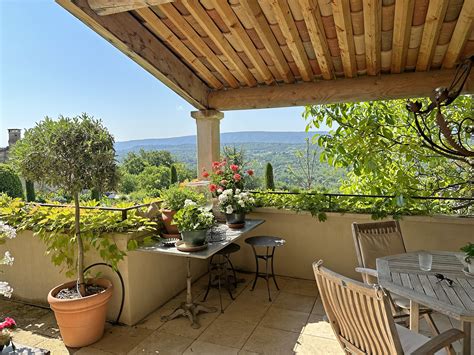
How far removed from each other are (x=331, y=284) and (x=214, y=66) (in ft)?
9.10

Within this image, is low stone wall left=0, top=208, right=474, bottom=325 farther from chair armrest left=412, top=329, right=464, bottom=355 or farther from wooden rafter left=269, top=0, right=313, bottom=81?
chair armrest left=412, top=329, right=464, bottom=355

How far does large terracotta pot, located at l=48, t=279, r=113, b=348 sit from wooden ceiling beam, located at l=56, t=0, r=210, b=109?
2.19 metres

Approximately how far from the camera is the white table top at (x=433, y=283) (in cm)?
160

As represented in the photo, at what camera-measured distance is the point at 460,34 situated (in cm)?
255

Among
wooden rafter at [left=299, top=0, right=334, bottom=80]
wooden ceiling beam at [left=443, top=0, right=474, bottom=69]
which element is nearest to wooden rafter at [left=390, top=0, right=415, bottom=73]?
wooden ceiling beam at [left=443, top=0, right=474, bottom=69]

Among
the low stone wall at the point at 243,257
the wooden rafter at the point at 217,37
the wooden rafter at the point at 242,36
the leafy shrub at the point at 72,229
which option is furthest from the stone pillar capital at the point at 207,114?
the leafy shrub at the point at 72,229

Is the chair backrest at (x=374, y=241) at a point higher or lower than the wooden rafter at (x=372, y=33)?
lower

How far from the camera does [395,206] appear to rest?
3479mm

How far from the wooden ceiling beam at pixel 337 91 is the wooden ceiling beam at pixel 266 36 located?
24cm

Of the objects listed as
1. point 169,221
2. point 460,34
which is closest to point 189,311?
point 169,221

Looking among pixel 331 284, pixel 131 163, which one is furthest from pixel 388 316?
pixel 131 163

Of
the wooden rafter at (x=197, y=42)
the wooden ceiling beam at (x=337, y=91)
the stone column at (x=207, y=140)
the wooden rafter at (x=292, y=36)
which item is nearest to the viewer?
the wooden rafter at (x=292, y=36)

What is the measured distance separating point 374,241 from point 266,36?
6.92 ft

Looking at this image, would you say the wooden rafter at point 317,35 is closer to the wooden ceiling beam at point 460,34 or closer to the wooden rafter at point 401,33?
the wooden rafter at point 401,33
